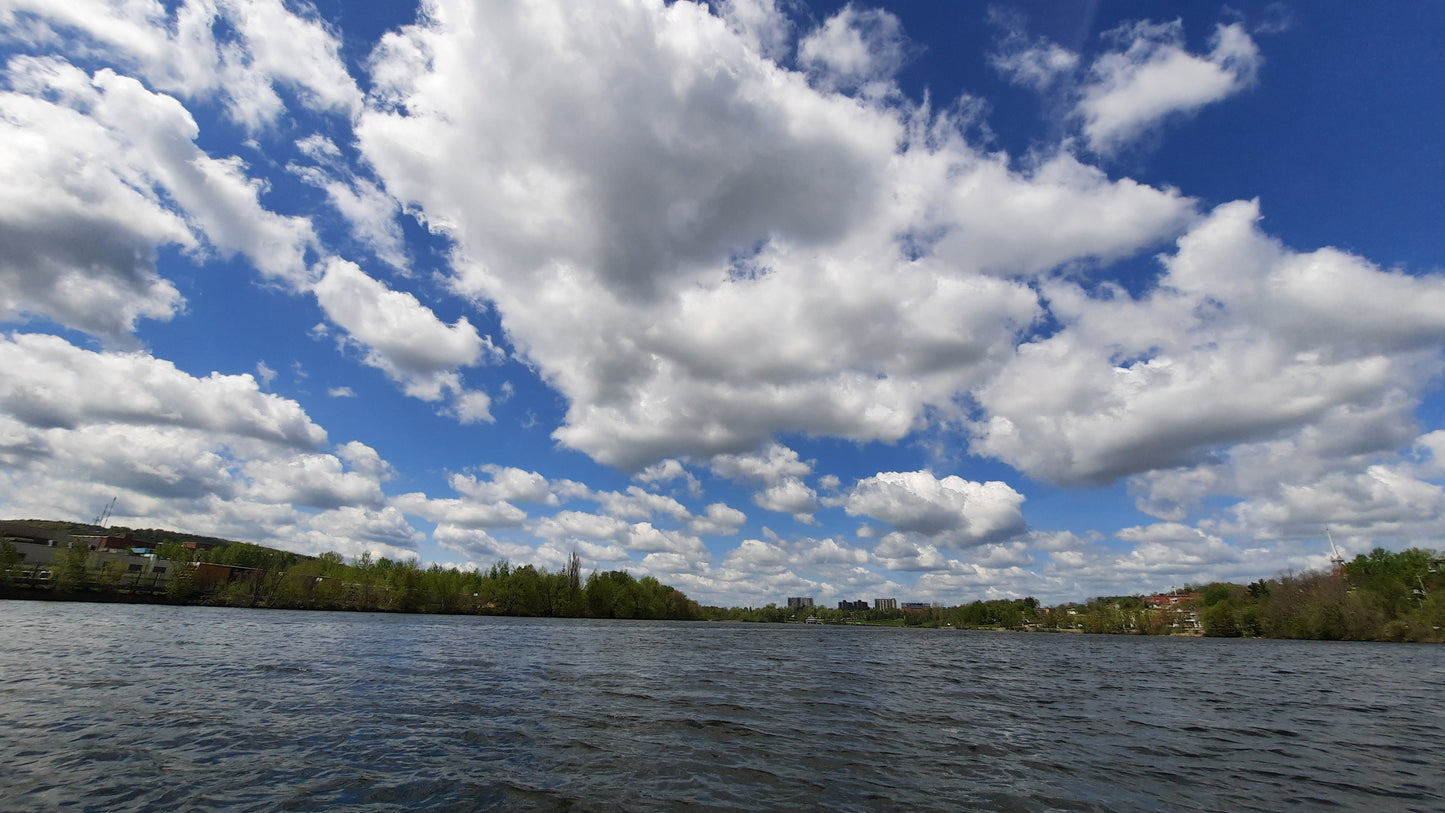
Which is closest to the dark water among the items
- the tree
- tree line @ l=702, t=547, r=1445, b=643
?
the tree

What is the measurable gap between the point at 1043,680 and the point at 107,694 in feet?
184

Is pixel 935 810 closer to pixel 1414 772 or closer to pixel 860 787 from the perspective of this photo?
pixel 860 787

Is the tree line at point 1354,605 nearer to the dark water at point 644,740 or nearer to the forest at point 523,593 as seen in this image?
the forest at point 523,593

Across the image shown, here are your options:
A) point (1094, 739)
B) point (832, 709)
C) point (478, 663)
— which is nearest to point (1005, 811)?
point (1094, 739)

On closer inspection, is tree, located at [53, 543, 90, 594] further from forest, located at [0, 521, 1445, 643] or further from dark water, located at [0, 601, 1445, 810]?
dark water, located at [0, 601, 1445, 810]

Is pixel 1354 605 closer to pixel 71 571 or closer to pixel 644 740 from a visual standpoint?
pixel 644 740

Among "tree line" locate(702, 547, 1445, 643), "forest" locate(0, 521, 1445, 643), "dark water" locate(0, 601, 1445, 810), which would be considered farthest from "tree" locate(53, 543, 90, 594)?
"tree line" locate(702, 547, 1445, 643)

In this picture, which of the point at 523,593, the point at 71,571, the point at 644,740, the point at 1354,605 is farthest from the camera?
the point at 523,593

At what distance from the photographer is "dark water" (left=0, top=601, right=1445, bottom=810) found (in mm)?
13773

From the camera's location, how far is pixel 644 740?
64.2ft

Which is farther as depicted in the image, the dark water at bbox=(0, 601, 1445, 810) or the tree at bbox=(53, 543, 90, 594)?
the tree at bbox=(53, 543, 90, 594)

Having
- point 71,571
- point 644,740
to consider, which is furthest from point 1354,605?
point 71,571

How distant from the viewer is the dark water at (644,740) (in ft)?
45.2

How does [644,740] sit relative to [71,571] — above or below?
above
